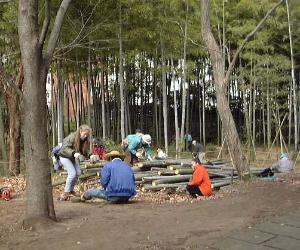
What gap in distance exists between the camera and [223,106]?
1009cm

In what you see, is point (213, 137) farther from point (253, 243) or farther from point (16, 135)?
point (253, 243)

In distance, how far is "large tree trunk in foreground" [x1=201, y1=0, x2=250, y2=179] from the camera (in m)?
9.97

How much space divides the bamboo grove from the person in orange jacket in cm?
495

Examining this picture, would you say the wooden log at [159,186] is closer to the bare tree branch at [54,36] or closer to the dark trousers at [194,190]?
the dark trousers at [194,190]

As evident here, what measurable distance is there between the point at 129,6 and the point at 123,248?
10.2m

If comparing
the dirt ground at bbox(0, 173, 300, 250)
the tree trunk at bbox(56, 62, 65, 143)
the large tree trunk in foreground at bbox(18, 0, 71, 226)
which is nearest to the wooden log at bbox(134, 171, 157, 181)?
the dirt ground at bbox(0, 173, 300, 250)

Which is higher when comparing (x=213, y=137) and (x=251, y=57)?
(x=251, y=57)

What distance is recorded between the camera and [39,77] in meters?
5.82

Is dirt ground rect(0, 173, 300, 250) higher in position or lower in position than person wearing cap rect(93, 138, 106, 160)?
lower

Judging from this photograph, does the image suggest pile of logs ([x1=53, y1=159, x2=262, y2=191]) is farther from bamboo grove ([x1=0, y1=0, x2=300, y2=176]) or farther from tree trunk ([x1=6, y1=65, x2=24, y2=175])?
bamboo grove ([x1=0, y1=0, x2=300, y2=176])

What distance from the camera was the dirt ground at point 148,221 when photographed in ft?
16.3

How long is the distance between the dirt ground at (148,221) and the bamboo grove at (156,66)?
19.2ft

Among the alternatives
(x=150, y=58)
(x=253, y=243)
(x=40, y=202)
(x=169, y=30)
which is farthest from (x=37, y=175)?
(x=150, y=58)

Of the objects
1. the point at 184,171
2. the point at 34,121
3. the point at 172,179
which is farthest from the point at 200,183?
the point at 34,121
